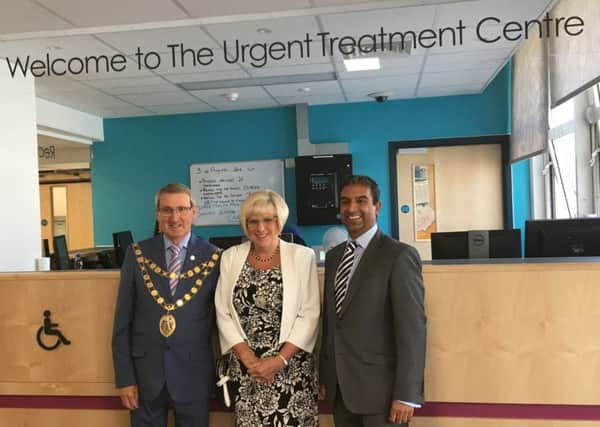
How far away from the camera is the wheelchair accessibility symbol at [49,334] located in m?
2.31

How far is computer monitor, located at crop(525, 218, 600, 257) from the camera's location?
8.60ft

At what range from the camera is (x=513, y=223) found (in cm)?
580

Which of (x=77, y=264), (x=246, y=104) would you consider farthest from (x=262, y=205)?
(x=246, y=104)

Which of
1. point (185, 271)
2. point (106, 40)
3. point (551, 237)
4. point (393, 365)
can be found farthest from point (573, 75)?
point (106, 40)

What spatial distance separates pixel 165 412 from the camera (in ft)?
6.61

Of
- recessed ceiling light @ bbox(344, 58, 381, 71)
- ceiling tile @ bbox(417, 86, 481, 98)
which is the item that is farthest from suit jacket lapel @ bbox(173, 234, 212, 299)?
ceiling tile @ bbox(417, 86, 481, 98)

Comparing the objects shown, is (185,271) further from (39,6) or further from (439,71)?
(439,71)

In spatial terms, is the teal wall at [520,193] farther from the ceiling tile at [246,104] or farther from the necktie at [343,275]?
the necktie at [343,275]

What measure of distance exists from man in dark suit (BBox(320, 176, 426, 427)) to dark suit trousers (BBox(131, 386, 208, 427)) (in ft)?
1.62

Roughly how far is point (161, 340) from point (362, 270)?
0.77 metres

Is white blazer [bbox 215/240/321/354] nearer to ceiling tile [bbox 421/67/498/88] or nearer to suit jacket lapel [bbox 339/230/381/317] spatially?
suit jacket lapel [bbox 339/230/381/317]

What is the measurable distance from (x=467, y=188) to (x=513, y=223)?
0.62 meters

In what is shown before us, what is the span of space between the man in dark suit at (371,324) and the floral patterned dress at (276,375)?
0.33ft

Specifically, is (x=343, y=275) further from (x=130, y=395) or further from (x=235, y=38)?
(x=235, y=38)
